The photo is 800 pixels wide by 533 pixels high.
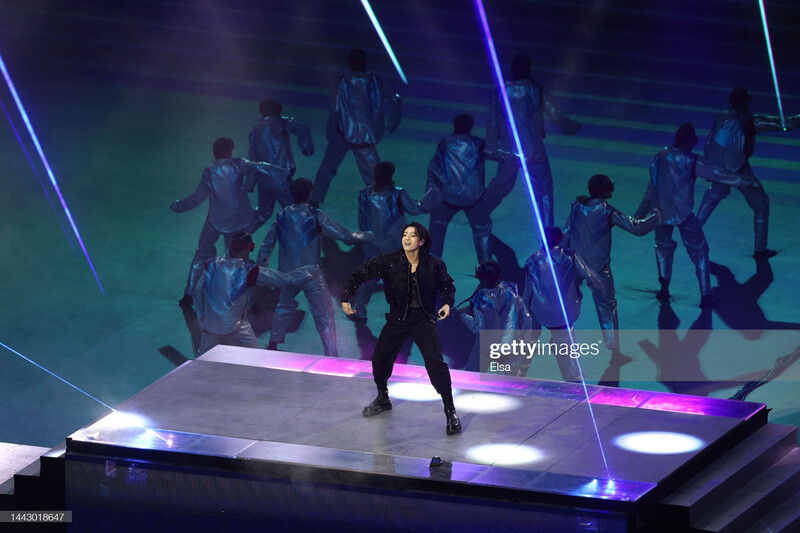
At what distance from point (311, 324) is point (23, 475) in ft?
12.4

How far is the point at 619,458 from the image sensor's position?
28.0 feet

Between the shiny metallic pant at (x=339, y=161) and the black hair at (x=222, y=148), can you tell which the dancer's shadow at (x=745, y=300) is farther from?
the black hair at (x=222, y=148)

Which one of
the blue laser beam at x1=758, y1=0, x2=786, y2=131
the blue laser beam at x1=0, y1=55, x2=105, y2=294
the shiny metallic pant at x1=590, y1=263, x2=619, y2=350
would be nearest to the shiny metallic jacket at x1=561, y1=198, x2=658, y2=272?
the shiny metallic pant at x1=590, y1=263, x2=619, y2=350

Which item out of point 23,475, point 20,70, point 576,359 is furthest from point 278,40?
point 23,475

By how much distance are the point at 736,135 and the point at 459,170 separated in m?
2.74

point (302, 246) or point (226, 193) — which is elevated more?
point (226, 193)

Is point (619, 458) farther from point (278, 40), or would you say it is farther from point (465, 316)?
point (278, 40)

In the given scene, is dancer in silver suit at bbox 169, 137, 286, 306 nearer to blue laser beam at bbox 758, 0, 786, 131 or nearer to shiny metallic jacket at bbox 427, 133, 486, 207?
shiny metallic jacket at bbox 427, 133, 486, 207

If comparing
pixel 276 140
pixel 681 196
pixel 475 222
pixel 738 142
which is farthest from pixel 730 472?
pixel 276 140

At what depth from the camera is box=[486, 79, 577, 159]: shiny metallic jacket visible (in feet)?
44.0

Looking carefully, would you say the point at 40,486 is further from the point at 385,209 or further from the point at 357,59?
the point at 357,59

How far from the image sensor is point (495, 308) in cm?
1034

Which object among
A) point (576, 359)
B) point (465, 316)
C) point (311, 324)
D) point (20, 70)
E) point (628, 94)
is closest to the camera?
point (465, 316)

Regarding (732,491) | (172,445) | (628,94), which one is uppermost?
(628,94)
